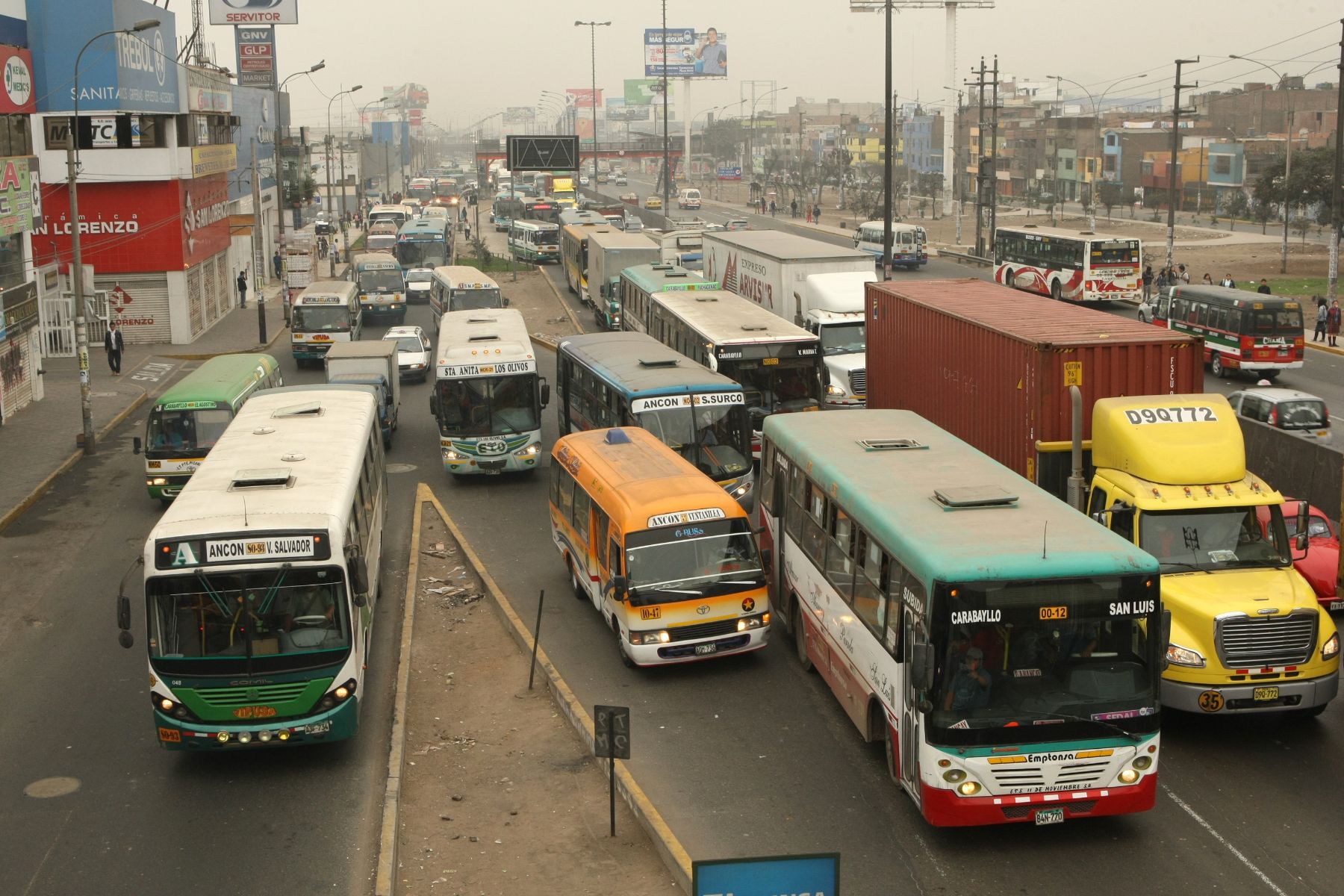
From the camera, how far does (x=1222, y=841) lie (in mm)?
11711

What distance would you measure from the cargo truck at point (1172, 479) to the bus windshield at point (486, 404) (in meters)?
8.89

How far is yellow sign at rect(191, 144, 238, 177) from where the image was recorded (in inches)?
1898

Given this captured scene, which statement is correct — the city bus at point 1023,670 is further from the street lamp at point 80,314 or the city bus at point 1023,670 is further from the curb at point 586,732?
the street lamp at point 80,314

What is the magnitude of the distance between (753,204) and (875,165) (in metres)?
55.2

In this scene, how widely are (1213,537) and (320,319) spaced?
31.7 metres

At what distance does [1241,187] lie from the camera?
341ft

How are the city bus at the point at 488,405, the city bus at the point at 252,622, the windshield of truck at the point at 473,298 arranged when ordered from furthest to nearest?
the windshield of truck at the point at 473,298
the city bus at the point at 488,405
the city bus at the point at 252,622

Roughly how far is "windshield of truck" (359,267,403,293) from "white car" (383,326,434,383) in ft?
37.0

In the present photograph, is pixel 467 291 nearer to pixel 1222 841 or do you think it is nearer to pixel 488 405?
pixel 488 405

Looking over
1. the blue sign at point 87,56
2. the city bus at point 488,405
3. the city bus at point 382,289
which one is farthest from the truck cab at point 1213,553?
the city bus at point 382,289

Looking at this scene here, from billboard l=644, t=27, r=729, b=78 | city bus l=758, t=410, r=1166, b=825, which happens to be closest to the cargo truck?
city bus l=758, t=410, r=1166, b=825

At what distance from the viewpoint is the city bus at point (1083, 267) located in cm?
4753

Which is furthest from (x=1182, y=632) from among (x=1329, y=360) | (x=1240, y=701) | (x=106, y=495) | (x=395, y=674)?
(x=1329, y=360)

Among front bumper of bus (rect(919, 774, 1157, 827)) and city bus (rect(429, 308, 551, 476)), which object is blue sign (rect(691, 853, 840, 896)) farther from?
city bus (rect(429, 308, 551, 476))
